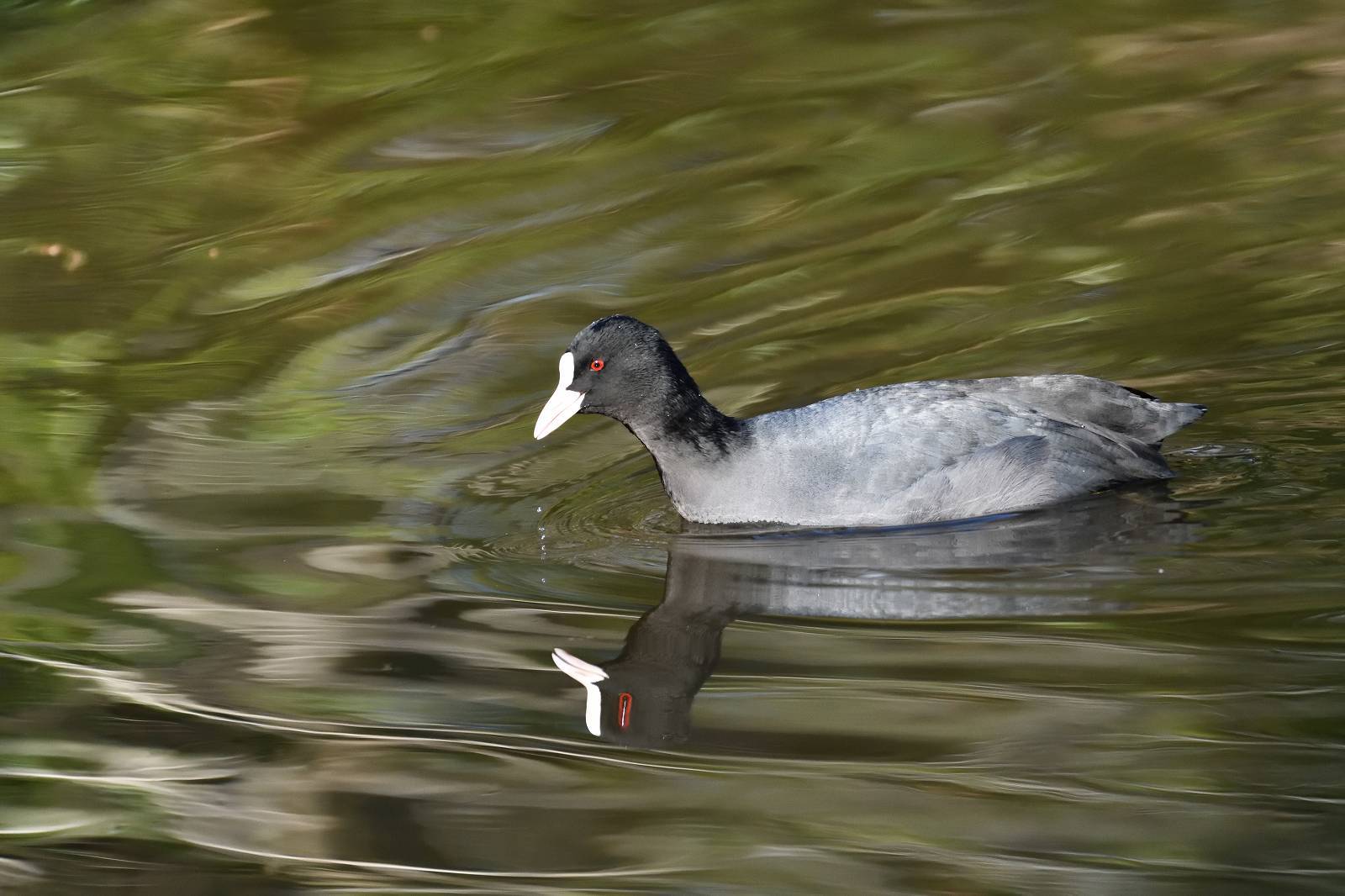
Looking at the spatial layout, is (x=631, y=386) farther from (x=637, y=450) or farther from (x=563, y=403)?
(x=637, y=450)

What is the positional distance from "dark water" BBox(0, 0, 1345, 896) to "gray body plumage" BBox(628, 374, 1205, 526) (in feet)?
0.52

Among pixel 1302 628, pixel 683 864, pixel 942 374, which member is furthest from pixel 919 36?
pixel 683 864

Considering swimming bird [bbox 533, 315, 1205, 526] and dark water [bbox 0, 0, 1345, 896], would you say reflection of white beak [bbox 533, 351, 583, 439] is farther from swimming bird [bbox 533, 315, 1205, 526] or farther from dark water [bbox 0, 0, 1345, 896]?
dark water [bbox 0, 0, 1345, 896]

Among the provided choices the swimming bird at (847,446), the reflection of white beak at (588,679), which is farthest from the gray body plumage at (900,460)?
the reflection of white beak at (588,679)

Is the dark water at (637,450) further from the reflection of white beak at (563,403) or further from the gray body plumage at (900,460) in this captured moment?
the reflection of white beak at (563,403)

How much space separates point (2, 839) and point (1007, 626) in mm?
2647

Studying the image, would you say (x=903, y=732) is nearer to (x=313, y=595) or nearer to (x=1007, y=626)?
(x=1007, y=626)

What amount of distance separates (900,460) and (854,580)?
706 millimetres

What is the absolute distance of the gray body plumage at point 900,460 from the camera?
238 inches

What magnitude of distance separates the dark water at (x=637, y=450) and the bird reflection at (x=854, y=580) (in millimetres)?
27

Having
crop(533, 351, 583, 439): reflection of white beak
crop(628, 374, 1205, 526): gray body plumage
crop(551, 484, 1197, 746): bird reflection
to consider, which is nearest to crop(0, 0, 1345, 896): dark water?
crop(551, 484, 1197, 746): bird reflection

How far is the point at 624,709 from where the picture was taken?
15.2ft

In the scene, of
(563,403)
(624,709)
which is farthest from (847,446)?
(624,709)

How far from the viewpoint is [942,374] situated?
7727mm
